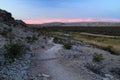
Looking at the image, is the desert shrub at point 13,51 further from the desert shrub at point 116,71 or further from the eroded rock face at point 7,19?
the eroded rock face at point 7,19

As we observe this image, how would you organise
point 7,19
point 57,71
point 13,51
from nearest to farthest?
point 57,71 → point 13,51 → point 7,19

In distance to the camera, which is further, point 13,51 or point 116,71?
point 116,71

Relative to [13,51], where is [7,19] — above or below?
above

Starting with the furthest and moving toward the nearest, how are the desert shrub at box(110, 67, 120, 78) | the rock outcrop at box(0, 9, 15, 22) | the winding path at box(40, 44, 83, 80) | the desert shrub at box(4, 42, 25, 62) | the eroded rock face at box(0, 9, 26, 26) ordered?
the rock outcrop at box(0, 9, 15, 22), the eroded rock face at box(0, 9, 26, 26), the desert shrub at box(110, 67, 120, 78), the desert shrub at box(4, 42, 25, 62), the winding path at box(40, 44, 83, 80)

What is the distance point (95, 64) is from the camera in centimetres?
2119

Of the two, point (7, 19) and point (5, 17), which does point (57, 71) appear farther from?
point (5, 17)

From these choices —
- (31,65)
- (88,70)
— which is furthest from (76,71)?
(31,65)

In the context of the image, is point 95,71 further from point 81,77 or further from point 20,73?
point 20,73

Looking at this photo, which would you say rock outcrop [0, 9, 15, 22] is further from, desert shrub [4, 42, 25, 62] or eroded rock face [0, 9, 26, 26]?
desert shrub [4, 42, 25, 62]

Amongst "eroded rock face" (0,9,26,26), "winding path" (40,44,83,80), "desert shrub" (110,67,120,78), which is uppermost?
"eroded rock face" (0,9,26,26)

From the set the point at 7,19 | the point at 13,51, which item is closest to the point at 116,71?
the point at 13,51

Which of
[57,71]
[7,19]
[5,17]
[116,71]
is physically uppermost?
[5,17]

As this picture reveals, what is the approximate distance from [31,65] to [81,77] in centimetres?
415

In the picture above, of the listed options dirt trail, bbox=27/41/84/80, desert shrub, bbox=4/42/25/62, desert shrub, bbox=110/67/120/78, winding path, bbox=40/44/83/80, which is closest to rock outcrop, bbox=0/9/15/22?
desert shrub, bbox=4/42/25/62
